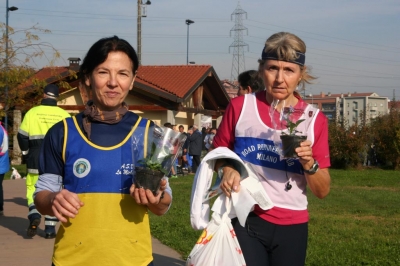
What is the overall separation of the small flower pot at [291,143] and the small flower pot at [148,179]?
82 centimetres

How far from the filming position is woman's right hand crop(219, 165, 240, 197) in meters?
3.63

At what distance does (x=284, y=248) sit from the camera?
3.75 metres

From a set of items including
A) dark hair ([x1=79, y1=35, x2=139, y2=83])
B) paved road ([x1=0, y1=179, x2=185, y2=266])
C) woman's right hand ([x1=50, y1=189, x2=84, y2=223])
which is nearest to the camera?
woman's right hand ([x1=50, y1=189, x2=84, y2=223])

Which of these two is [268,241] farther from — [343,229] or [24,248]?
[343,229]

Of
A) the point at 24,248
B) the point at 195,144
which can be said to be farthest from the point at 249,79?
the point at 195,144

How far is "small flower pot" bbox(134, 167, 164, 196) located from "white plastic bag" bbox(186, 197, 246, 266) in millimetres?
766

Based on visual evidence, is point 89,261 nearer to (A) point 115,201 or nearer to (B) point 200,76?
(A) point 115,201

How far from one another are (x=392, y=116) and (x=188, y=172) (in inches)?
455

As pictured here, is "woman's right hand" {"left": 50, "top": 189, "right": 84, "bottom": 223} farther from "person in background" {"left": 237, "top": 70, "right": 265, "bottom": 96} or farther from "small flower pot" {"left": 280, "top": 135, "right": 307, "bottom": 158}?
"person in background" {"left": 237, "top": 70, "right": 265, "bottom": 96}

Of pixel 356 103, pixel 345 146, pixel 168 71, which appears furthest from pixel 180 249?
pixel 356 103

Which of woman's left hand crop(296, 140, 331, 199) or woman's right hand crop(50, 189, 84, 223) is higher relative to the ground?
woman's left hand crop(296, 140, 331, 199)

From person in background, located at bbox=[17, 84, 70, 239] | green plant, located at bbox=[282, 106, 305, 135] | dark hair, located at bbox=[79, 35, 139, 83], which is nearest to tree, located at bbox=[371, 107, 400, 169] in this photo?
person in background, located at bbox=[17, 84, 70, 239]

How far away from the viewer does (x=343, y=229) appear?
10.1 metres

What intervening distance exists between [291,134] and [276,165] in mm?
335
